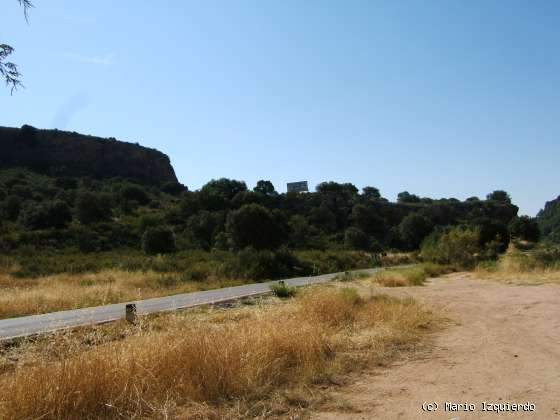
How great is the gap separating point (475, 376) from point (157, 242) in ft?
161

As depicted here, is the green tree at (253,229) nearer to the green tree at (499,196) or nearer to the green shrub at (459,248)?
the green shrub at (459,248)

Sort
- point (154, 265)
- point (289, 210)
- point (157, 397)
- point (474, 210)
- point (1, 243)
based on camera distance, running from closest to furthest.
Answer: point (157, 397) < point (154, 265) < point (1, 243) < point (289, 210) < point (474, 210)

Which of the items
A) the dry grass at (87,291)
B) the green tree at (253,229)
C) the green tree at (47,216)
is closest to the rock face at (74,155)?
the green tree at (47,216)

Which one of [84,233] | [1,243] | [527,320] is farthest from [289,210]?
[527,320]

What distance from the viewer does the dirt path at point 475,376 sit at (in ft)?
16.4

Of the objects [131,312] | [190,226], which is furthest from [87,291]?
[190,226]

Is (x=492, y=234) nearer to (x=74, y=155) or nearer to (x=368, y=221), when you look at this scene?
(x=368, y=221)

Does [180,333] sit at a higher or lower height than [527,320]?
higher

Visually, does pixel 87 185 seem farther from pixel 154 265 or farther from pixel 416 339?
pixel 416 339

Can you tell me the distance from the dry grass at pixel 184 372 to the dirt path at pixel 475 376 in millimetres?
608

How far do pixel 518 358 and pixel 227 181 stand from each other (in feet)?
281

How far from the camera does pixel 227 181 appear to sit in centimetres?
9131

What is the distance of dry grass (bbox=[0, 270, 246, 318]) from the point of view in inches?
664

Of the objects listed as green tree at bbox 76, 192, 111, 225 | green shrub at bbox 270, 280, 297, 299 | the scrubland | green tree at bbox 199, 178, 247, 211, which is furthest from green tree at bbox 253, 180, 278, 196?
green shrub at bbox 270, 280, 297, 299
